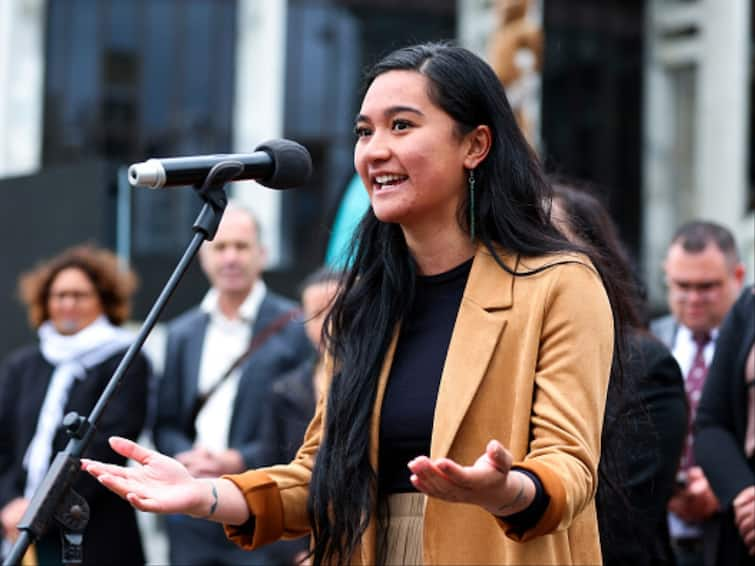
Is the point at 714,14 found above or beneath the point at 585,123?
above

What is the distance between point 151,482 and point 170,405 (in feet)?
11.7

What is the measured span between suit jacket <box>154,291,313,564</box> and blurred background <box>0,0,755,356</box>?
1574 centimetres

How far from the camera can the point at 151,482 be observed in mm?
3023

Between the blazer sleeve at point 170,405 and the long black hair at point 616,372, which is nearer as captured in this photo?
the long black hair at point 616,372

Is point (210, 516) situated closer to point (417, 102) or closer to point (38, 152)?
point (417, 102)

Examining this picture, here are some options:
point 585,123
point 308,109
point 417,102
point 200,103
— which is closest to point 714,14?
point 585,123

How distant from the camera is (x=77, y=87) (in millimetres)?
27156

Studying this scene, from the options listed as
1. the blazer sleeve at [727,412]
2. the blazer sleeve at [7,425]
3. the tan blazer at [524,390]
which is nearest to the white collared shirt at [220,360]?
the blazer sleeve at [7,425]

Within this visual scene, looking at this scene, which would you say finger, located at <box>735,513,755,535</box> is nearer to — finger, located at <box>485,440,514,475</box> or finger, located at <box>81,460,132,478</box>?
finger, located at <box>485,440,514,475</box>

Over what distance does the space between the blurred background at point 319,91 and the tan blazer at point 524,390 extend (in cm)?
1946

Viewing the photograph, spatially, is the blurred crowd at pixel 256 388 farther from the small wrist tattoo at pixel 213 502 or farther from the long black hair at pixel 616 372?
the small wrist tattoo at pixel 213 502

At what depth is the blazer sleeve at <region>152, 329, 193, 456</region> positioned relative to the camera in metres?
6.48

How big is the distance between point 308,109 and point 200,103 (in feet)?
7.03

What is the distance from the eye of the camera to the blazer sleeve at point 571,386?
9.32 feet
